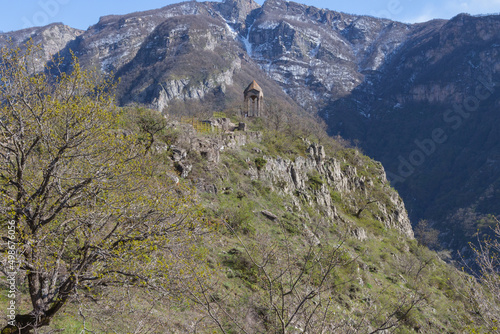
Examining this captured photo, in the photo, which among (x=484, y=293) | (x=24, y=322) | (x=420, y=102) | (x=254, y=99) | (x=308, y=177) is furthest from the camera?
(x=420, y=102)

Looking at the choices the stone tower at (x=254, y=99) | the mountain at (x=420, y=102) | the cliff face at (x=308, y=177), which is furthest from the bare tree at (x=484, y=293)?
the mountain at (x=420, y=102)

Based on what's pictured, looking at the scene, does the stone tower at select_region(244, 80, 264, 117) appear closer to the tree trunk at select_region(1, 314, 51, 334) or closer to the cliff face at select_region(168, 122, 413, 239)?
the cliff face at select_region(168, 122, 413, 239)

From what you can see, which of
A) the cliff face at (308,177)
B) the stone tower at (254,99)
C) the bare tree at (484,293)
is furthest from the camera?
the stone tower at (254,99)

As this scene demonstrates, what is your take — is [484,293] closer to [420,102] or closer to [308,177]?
[308,177]

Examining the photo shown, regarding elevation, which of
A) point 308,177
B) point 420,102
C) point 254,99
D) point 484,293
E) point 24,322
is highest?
point 420,102

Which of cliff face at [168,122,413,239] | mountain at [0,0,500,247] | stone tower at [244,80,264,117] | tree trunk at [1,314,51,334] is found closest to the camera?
tree trunk at [1,314,51,334]

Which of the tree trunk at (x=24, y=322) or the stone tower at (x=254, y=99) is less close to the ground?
the stone tower at (x=254, y=99)

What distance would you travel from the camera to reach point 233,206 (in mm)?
17797

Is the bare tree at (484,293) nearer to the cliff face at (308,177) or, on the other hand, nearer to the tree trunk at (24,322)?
the cliff face at (308,177)

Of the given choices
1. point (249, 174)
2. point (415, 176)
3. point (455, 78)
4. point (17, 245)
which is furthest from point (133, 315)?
point (455, 78)

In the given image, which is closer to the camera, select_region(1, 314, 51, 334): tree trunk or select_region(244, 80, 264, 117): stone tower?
select_region(1, 314, 51, 334): tree trunk

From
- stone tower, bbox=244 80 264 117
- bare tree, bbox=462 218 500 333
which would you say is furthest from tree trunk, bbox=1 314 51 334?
stone tower, bbox=244 80 264 117

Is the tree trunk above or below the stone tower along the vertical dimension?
below

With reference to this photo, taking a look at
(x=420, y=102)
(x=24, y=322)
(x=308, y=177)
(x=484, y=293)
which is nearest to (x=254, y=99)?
(x=308, y=177)
